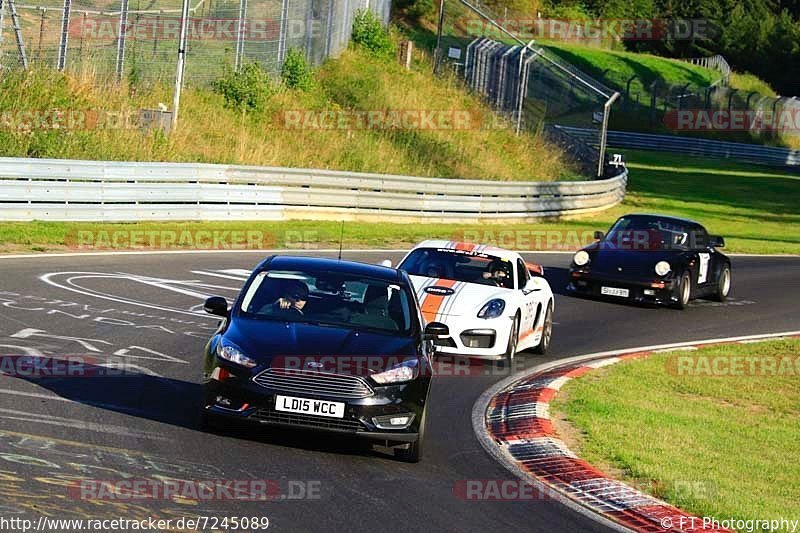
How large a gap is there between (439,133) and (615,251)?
66.9 feet

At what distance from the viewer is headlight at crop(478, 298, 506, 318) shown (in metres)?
14.8

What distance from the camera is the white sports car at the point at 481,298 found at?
14719mm

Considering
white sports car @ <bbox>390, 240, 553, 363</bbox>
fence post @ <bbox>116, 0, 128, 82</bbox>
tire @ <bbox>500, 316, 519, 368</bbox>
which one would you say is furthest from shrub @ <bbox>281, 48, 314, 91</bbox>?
tire @ <bbox>500, 316, 519, 368</bbox>

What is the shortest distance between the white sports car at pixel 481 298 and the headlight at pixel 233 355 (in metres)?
5.29

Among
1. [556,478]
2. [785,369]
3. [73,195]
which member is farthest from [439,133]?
[556,478]

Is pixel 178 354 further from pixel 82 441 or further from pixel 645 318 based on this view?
pixel 645 318

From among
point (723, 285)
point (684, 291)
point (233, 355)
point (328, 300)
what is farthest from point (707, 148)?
point (233, 355)

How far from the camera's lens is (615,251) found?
22.0 metres

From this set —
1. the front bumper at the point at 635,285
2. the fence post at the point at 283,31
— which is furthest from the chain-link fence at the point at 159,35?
the front bumper at the point at 635,285

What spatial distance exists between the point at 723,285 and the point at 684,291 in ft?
6.37

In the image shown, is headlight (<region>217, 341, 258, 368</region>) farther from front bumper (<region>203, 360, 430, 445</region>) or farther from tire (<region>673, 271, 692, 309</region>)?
tire (<region>673, 271, 692, 309</region>)

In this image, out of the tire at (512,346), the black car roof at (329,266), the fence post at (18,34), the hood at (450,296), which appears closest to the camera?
the black car roof at (329,266)

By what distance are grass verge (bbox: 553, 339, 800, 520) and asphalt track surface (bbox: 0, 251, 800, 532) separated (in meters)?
1.03

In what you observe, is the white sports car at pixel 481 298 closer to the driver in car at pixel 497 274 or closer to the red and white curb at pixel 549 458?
the driver in car at pixel 497 274
